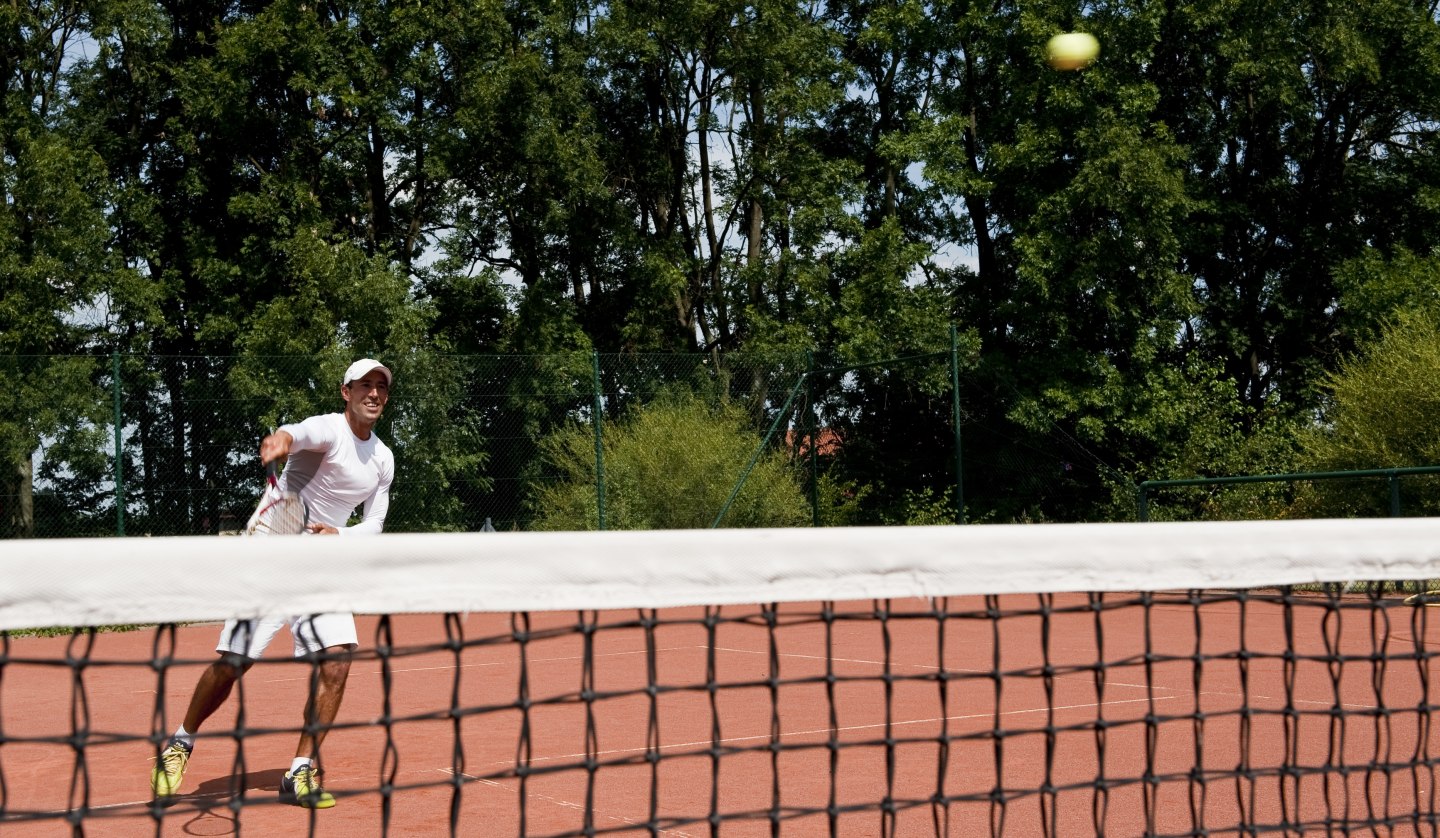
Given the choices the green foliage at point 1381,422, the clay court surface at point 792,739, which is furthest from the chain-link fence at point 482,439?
the clay court surface at point 792,739

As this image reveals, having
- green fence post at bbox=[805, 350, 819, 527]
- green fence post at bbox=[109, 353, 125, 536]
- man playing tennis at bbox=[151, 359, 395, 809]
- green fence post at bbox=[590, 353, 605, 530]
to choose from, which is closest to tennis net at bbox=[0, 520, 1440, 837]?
man playing tennis at bbox=[151, 359, 395, 809]

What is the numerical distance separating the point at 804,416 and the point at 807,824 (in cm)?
1440

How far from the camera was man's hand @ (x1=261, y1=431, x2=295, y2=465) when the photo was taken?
4.82m

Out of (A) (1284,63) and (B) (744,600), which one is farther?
(A) (1284,63)

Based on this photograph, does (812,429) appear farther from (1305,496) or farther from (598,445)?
(1305,496)

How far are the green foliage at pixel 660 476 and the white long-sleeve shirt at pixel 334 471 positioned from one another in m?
11.2

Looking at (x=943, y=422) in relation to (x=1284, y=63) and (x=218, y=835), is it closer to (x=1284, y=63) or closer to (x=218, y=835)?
(x=1284, y=63)

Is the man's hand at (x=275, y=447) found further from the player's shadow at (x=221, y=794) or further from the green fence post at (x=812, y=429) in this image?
the green fence post at (x=812, y=429)

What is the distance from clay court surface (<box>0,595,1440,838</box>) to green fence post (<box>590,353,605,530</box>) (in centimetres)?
640

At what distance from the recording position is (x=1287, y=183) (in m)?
26.6

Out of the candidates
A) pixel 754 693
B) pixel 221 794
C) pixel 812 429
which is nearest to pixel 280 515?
pixel 221 794

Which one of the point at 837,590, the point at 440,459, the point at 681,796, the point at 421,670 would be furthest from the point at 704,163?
the point at 837,590

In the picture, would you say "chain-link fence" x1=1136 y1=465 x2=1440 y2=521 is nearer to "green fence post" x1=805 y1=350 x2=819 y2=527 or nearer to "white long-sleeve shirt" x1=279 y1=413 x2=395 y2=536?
"green fence post" x1=805 y1=350 x2=819 y2=527

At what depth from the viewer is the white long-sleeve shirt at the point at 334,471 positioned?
5457 mm
